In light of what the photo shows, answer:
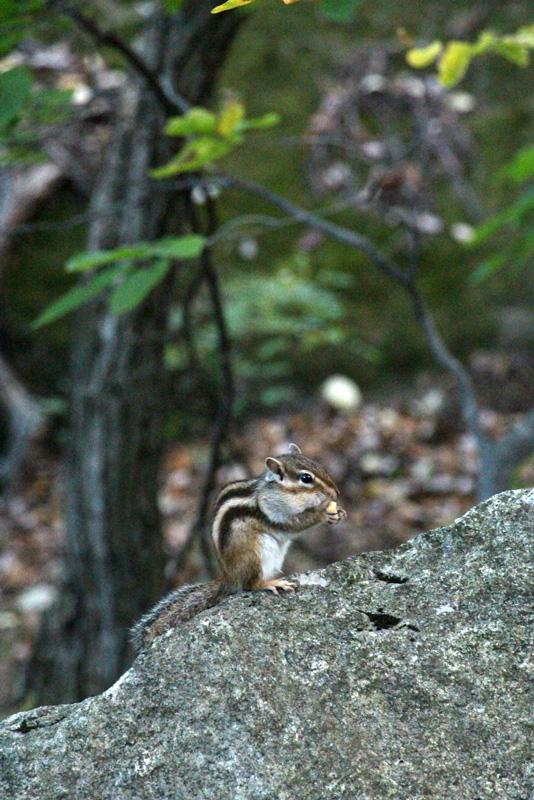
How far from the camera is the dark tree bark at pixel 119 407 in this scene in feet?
14.0

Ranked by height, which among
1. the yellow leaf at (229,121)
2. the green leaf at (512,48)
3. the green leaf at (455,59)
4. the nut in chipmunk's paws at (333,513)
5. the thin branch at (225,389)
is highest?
the yellow leaf at (229,121)

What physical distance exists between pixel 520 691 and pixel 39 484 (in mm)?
5820

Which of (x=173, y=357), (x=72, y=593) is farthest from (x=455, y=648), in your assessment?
(x=173, y=357)

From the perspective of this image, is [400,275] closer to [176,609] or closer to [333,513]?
[333,513]

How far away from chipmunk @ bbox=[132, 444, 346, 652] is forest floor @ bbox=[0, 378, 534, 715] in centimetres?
312

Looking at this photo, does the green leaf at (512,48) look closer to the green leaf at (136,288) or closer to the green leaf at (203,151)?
the green leaf at (203,151)

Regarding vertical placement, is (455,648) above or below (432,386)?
above

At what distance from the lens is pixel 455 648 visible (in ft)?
5.87

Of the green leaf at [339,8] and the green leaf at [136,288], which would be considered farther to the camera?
the green leaf at [136,288]

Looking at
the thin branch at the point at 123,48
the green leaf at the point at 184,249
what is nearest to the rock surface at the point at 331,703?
the green leaf at the point at 184,249

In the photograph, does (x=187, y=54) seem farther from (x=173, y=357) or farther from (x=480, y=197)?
(x=480, y=197)

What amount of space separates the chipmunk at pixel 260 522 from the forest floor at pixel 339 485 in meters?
3.12

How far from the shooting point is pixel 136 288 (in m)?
3.09

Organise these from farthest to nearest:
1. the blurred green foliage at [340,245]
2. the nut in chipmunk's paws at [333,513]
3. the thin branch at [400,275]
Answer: the blurred green foliage at [340,245]
the thin branch at [400,275]
the nut in chipmunk's paws at [333,513]
